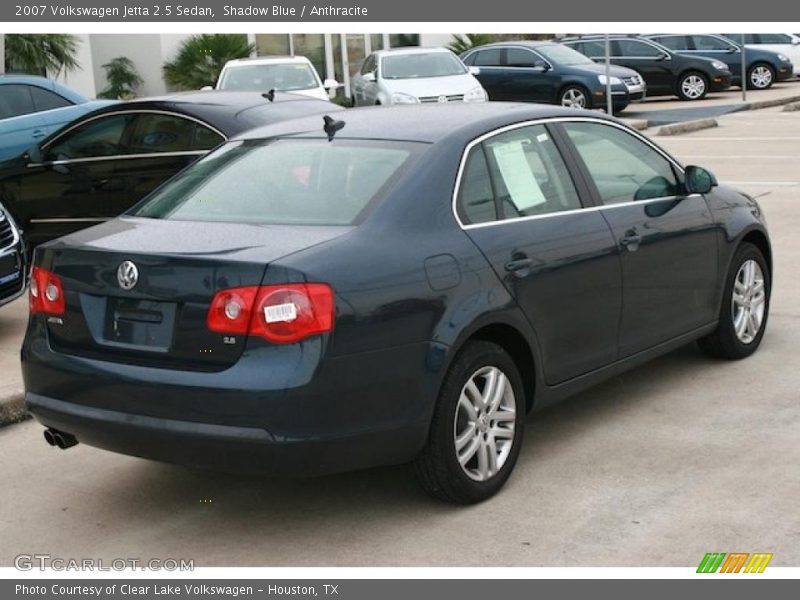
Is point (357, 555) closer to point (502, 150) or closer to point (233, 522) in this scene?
point (233, 522)

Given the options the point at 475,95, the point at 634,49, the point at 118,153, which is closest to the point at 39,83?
the point at 118,153

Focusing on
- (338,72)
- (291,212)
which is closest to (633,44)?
(338,72)

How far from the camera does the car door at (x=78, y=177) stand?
31.5ft

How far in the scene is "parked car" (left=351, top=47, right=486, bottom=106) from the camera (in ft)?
64.5

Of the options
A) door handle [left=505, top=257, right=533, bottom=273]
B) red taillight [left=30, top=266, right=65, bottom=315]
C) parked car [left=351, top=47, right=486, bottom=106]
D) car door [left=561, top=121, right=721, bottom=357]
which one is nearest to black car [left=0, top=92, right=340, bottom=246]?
car door [left=561, top=121, right=721, bottom=357]

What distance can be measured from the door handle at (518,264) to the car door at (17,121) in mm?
7126

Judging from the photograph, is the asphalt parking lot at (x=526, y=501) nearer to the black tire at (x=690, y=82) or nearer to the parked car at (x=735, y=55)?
the black tire at (x=690, y=82)

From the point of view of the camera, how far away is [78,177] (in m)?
9.74

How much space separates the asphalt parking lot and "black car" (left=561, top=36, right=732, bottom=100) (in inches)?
902

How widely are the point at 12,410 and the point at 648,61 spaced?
79.4 ft

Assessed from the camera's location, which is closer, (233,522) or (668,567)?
(668,567)

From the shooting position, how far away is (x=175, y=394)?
451 centimetres

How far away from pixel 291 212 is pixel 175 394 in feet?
3.16

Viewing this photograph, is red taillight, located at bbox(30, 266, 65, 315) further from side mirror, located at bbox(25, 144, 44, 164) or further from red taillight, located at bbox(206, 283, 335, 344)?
side mirror, located at bbox(25, 144, 44, 164)
